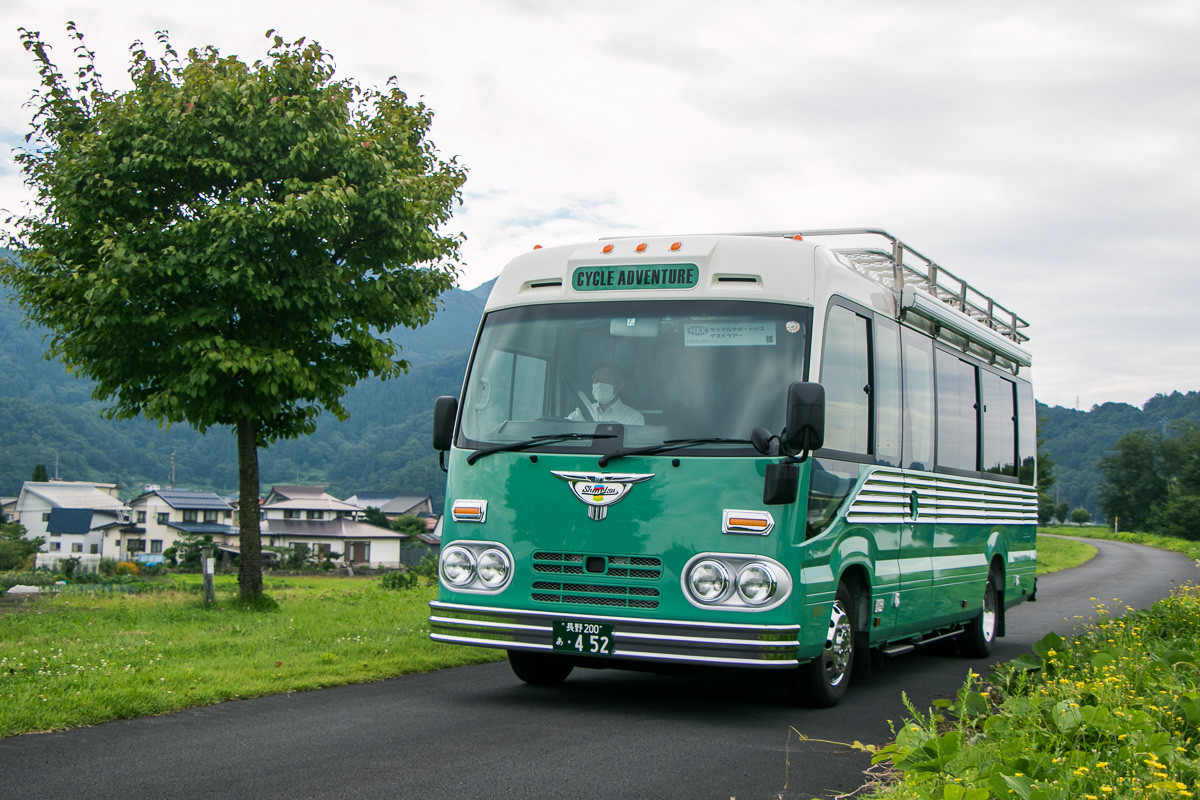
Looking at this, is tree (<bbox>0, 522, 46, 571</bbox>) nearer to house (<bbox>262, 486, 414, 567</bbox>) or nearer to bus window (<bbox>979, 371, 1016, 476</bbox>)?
house (<bbox>262, 486, 414, 567</bbox>)

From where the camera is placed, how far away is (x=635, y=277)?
7969mm

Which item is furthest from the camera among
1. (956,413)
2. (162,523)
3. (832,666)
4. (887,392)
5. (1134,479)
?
(1134,479)

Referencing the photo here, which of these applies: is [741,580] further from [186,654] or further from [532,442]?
[186,654]

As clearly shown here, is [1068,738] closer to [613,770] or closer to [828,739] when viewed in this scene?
[828,739]

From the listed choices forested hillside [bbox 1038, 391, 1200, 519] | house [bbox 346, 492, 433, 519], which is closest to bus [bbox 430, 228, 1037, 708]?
house [bbox 346, 492, 433, 519]

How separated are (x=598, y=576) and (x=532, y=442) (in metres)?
1.02

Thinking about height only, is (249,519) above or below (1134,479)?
below

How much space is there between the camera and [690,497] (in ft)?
23.3

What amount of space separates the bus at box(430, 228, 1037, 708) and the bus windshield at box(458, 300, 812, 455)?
0.01 m

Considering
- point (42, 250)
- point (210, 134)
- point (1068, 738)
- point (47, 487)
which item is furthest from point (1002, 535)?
point (47, 487)

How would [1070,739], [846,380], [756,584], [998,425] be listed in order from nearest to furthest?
[1070,739] < [756,584] < [846,380] < [998,425]

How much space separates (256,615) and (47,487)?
102290mm

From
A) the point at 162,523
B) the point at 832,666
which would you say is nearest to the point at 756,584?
the point at 832,666

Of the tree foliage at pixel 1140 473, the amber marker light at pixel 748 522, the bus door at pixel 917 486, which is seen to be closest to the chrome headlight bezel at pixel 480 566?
the amber marker light at pixel 748 522
